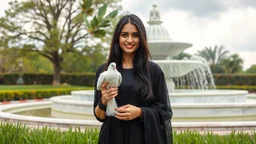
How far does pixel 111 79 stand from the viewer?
197 centimetres

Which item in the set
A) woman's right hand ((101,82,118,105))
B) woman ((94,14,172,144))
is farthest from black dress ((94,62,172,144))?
woman's right hand ((101,82,118,105))

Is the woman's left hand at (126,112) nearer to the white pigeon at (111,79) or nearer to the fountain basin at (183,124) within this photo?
the white pigeon at (111,79)

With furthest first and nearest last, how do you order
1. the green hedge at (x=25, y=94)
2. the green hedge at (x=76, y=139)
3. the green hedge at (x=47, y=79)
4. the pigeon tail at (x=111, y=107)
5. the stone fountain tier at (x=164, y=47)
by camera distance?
1. the green hedge at (x=47, y=79)
2. the green hedge at (x=25, y=94)
3. the stone fountain tier at (x=164, y=47)
4. the green hedge at (x=76, y=139)
5. the pigeon tail at (x=111, y=107)

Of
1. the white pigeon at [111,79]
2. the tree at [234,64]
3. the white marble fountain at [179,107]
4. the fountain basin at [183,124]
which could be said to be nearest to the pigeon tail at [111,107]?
the white pigeon at [111,79]

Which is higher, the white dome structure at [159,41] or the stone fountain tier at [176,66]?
the white dome structure at [159,41]

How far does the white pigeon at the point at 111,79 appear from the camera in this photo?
1953 mm

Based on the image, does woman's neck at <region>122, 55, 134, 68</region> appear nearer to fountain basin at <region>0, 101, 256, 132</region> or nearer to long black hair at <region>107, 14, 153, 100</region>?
long black hair at <region>107, 14, 153, 100</region>

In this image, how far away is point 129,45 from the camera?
85.6 inches

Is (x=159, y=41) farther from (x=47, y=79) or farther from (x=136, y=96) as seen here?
(x=47, y=79)

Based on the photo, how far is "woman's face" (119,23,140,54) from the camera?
7.10 feet

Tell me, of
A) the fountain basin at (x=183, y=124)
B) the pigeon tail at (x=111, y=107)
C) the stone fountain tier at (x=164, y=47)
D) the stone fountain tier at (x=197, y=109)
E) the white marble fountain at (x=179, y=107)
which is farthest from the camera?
the stone fountain tier at (x=164, y=47)

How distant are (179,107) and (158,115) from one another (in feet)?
16.8

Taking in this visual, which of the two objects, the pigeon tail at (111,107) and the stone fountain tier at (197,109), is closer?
the pigeon tail at (111,107)

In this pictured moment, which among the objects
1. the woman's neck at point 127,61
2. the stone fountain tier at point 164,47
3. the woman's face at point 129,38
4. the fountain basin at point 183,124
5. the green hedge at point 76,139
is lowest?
the fountain basin at point 183,124
